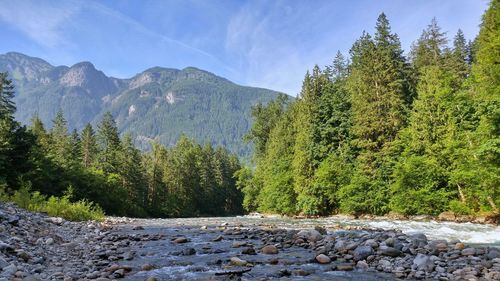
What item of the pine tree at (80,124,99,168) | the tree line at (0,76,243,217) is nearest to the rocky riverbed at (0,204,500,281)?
the tree line at (0,76,243,217)

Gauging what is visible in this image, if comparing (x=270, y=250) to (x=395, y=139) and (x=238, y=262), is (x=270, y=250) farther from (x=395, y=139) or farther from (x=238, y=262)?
(x=395, y=139)

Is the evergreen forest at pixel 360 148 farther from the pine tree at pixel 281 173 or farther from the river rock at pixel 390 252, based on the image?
the river rock at pixel 390 252

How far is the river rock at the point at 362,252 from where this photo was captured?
38.2 feet

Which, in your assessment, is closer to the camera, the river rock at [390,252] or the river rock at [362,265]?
the river rock at [362,265]

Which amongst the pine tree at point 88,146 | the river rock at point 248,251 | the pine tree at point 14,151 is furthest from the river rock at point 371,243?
the pine tree at point 88,146

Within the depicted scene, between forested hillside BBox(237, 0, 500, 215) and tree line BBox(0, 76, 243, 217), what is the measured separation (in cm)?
2504

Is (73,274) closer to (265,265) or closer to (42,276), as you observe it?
(42,276)

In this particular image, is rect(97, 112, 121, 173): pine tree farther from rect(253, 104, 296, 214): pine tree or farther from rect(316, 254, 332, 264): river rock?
rect(316, 254, 332, 264): river rock

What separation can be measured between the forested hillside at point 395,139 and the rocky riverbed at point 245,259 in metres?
14.3

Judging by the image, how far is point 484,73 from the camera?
80.9ft

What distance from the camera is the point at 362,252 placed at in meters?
11.8

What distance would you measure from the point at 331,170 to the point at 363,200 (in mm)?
5874

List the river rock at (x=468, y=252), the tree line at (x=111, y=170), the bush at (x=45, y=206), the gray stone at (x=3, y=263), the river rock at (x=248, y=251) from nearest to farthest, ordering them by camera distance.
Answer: the gray stone at (x=3, y=263)
the river rock at (x=468, y=252)
the river rock at (x=248, y=251)
the bush at (x=45, y=206)
the tree line at (x=111, y=170)

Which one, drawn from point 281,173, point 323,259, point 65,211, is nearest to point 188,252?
point 323,259
